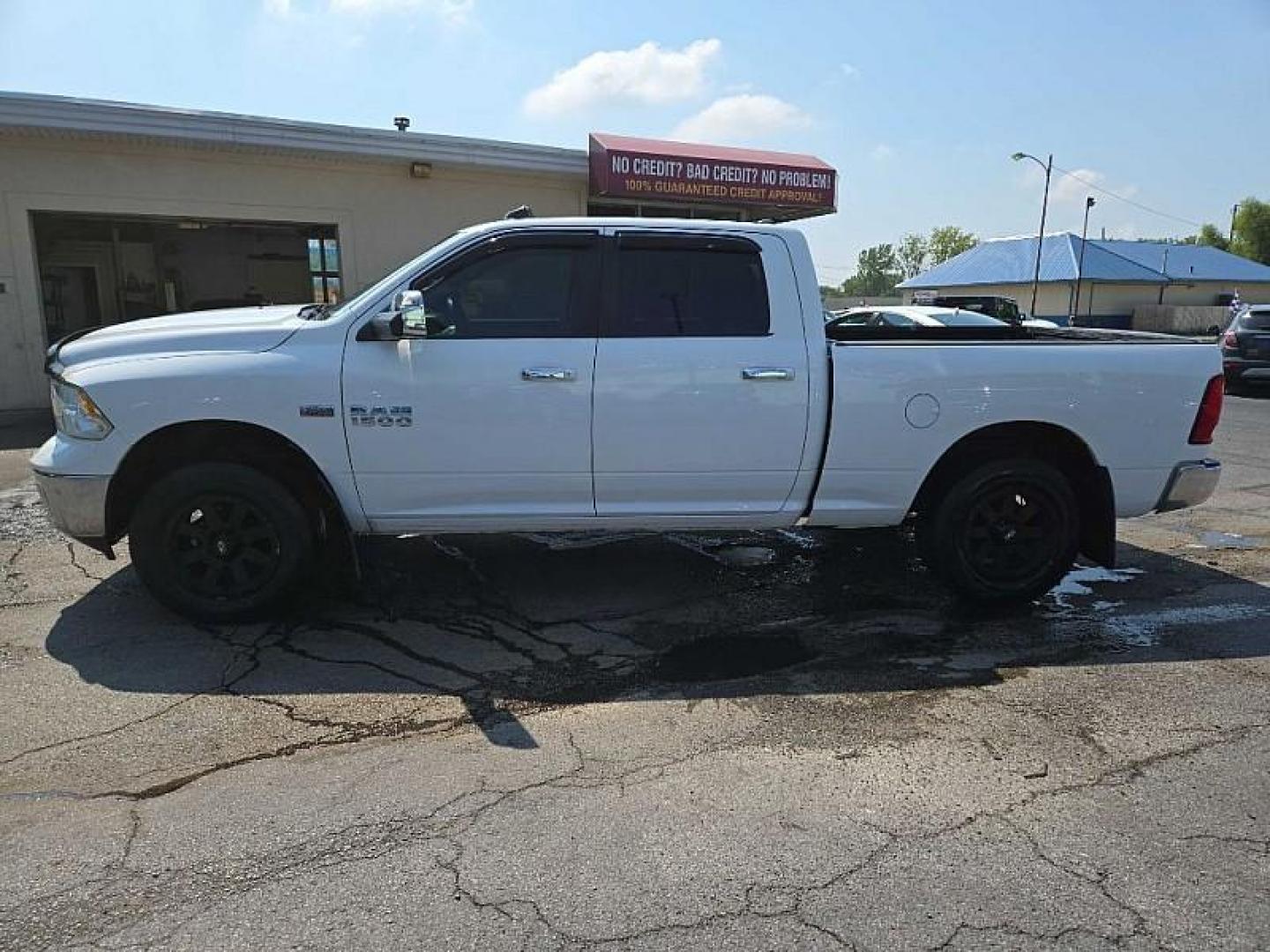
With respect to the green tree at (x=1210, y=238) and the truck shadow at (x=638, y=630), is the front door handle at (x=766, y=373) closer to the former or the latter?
the truck shadow at (x=638, y=630)

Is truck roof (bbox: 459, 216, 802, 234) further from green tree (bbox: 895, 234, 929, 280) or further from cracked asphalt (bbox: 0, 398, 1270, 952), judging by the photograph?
green tree (bbox: 895, 234, 929, 280)

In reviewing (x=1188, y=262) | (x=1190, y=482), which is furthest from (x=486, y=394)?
(x=1188, y=262)

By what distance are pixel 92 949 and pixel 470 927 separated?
1.01 metres

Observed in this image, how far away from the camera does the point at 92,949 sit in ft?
7.54

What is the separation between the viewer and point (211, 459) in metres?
4.49

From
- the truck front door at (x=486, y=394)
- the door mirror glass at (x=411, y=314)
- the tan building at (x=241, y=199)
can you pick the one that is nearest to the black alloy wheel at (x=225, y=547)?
the truck front door at (x=486, y=394)

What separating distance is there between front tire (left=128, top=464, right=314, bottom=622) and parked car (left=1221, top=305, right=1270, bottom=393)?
17.9m

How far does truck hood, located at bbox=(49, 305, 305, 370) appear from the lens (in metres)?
4.34

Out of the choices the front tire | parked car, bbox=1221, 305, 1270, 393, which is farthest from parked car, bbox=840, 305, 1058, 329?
the front tire

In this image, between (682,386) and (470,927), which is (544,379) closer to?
(682,386)

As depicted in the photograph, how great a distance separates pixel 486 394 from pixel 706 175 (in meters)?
11.1

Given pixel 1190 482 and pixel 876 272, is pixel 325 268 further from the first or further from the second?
pixel 876 272

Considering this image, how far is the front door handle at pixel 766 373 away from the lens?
4516 millimetres

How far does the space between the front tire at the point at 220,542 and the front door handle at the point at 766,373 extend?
2492 millimetres
